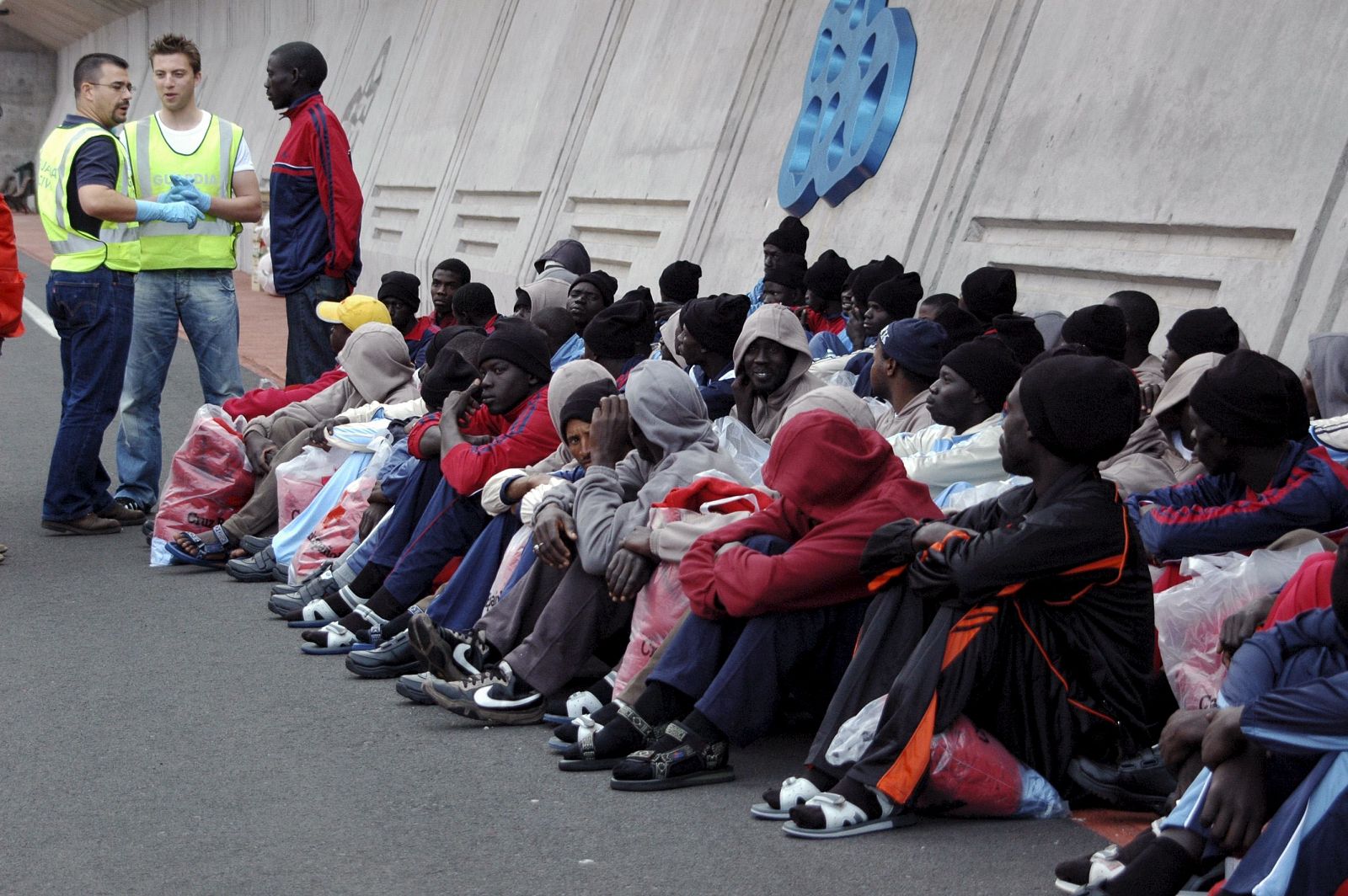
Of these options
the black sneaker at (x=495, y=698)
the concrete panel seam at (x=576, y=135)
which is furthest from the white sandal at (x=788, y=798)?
the concrete panel seam at (x=576, y=135)

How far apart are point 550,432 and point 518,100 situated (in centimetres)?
932

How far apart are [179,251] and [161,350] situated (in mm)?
510

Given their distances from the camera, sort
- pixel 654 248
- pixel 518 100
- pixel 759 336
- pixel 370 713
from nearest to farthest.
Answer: pixel 370 713
pixel 759 336
pixel 654 248
pixel 518 100

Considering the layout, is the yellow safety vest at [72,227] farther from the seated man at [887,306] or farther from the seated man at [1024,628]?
the seated man at [1024,628]

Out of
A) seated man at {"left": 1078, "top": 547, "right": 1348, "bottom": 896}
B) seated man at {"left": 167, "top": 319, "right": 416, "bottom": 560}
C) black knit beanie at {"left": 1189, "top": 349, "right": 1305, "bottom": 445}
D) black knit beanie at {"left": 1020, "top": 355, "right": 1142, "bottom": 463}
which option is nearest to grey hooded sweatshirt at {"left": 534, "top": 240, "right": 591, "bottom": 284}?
seated man at {"left": 167, "top": 319, "right": 416, "bottom": 560}

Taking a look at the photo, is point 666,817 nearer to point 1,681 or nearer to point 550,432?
point 550,432

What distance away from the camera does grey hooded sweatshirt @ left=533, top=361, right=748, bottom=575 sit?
192 inches

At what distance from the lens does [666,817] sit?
4.04 metres

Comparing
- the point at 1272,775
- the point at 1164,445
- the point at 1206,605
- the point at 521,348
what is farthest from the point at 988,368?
the point at 1272,775

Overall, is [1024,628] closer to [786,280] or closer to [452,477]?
[452,477]

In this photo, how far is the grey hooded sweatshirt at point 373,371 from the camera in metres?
7.36

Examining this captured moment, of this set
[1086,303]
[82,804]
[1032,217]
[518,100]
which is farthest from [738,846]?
[518,100]

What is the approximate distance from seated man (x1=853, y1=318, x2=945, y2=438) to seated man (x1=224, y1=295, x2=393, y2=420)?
2.99m

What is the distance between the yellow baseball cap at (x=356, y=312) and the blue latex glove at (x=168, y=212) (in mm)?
763
